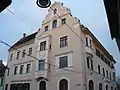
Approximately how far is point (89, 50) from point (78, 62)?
2602 mm

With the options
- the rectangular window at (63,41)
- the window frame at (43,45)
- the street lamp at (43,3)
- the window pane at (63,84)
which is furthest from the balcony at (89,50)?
the street lamp at (43,3)

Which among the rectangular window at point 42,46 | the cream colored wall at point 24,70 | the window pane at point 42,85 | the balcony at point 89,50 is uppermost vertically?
the rectangular window at point 42,46

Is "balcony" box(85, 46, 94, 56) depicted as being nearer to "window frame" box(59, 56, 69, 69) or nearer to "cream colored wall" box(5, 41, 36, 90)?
"window frame" box(59, 56, 69, 69)

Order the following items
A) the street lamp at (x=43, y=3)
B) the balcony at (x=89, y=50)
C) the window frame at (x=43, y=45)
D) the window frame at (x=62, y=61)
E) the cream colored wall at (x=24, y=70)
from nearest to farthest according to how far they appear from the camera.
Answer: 1. the street lamp at (x=43, y=3)
2. the window frame at (x=62, y=61)
3. the balcony at (x=89, y=50)
4. the window frame at (x=43, y=45)
5. the cream colored wall at (x=24, y=70)

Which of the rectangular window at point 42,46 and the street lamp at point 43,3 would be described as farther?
the rectangular window at point 42,46

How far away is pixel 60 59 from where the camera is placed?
74.0ft

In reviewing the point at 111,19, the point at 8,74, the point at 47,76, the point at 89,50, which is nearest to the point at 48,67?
the point at 47,76

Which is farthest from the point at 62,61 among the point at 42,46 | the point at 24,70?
the point at 24,70

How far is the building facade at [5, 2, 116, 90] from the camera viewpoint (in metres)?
20.9

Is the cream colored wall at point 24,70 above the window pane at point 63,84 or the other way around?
above

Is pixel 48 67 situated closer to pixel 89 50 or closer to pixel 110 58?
pixel 89 50

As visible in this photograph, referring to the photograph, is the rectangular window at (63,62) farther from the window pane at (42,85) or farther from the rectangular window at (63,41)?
the window pane at (42,85)

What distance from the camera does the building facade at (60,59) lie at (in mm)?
20875

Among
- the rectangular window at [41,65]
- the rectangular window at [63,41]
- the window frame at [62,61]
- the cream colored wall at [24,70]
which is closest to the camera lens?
the window frame at [62,61]
